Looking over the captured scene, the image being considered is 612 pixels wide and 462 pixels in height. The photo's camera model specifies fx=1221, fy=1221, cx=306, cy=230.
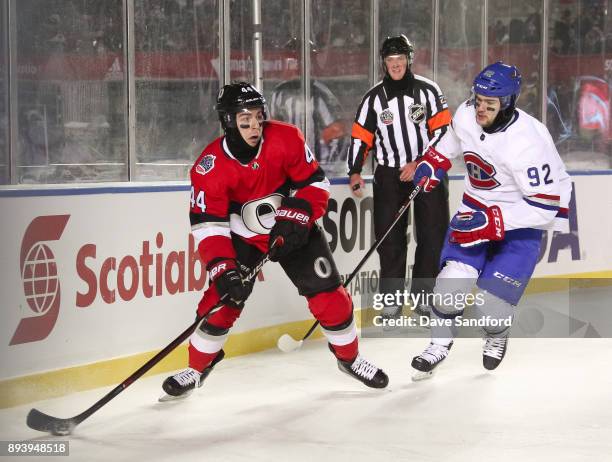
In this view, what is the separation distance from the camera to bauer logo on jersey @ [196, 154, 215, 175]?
397 centimetres

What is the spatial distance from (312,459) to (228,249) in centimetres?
85

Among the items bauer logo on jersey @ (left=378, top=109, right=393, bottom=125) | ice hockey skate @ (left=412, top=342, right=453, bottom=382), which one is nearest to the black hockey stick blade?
ice hockey skate @ (left=412, top=342, right=453, bottom=382)

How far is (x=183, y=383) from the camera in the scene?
416 centimetres

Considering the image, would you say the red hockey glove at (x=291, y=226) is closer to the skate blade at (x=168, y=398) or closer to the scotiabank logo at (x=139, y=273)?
the skate blade at (x=168, y=398)

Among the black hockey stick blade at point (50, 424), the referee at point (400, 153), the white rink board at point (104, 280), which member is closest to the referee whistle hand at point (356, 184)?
the referee at point (400, 153)

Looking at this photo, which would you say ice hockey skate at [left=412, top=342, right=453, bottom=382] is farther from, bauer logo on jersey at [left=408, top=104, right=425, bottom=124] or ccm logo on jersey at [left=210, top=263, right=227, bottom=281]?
bauer logo on jersey at [left=408, top=104, right=425, bottom=124]

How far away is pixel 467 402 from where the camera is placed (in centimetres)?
419

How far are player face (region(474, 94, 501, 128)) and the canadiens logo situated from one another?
15 centimetres

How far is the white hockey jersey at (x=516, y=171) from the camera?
14.3 feet

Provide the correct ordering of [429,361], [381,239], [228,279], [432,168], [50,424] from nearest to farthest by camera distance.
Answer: [50,424] < [228,279] < [429,361] < [432,168] < [381,239]

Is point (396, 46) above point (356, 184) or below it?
above

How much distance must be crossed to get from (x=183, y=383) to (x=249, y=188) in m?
0.70

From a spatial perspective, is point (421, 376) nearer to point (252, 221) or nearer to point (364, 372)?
point (364, 372)

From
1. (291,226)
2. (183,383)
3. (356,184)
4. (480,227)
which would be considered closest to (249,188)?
(291,226)
